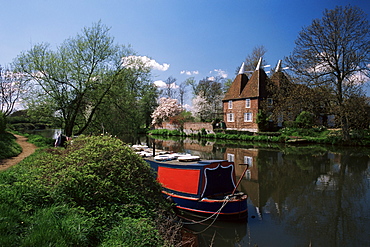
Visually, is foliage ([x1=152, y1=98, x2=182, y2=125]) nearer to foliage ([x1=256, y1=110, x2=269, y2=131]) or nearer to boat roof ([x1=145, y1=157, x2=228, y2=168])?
foliage ([x1=256, y1=110, x2=269, y2=131])

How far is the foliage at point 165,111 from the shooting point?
44.8 m

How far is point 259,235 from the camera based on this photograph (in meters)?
6.66

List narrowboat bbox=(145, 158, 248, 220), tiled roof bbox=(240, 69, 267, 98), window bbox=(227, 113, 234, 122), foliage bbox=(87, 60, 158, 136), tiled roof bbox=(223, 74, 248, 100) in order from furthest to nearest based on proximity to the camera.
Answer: window bbox=(227, 113, 234, 122)
tiled roof bbox=(223, 74, 248, 100)
tiled roof bbox=(240, 69, 267, 98)
foliage bbox=(87, 60, 158, 136)
narrowboat bbox=(145, 158, 248, 220)

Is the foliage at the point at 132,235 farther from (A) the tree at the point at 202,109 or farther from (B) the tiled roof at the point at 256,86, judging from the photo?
(A) the tree at the point at 202,109

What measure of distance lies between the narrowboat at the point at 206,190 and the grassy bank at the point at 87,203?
2163 mm

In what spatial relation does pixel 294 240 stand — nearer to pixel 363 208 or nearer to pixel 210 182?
pixel 210 182

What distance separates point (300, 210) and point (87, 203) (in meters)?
7.02

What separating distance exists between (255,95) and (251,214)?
26936mm

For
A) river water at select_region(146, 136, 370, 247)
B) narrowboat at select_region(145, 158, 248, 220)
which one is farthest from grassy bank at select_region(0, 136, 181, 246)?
river water at select_region(146, 136, 370, 247)

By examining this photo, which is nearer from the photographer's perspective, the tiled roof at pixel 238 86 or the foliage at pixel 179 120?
the tiled roof at pixel 238 86

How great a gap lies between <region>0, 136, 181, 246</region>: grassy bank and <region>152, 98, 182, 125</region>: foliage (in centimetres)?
Result: 3857

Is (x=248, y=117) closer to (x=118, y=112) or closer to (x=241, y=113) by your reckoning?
(x=241, y=113)

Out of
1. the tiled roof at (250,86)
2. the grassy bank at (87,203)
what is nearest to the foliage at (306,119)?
the tiled roof at (250,86)

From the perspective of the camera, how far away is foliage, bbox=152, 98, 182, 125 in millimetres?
44750
